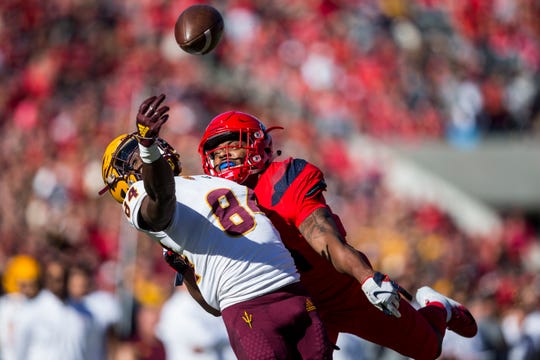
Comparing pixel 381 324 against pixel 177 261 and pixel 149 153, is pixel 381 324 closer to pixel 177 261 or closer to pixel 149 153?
pixel 177 261

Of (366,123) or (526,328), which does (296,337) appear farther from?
(366,123)

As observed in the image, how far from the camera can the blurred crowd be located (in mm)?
12320

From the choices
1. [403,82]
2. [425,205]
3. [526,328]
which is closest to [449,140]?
[403,82]

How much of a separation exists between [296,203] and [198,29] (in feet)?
3.52

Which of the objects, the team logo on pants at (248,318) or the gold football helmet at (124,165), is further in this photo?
the gold football helmet at (124,165)

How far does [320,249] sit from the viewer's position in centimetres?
485

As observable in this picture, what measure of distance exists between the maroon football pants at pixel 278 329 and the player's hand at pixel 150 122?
2.83ft

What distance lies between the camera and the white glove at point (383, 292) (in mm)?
4555

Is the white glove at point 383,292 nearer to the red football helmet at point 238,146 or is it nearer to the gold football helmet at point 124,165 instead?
the red football helmet at point 238,146

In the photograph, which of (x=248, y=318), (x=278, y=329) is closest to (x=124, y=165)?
(x=248, y=318)

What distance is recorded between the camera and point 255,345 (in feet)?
15.4

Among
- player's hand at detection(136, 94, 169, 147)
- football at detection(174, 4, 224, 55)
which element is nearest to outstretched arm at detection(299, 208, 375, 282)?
player's hand at detection(136, 94, 169, 147)

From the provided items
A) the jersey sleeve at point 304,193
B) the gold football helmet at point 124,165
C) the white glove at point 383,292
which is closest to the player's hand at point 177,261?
the gold football helmet at point 124,165

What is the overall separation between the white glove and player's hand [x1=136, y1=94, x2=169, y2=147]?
1.09m
